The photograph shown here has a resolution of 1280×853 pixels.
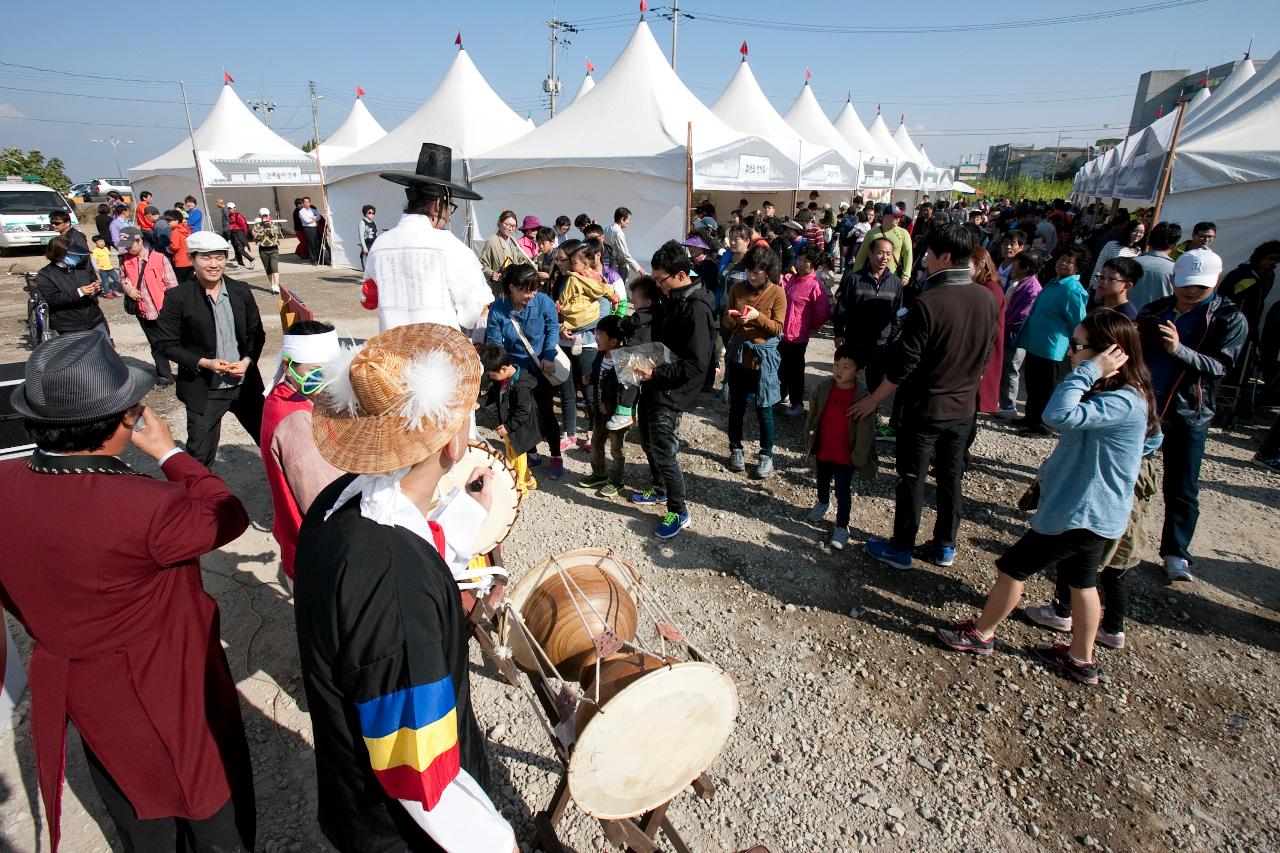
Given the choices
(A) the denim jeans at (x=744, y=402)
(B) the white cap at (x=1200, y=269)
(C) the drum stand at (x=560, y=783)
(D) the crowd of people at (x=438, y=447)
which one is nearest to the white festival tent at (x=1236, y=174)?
(D) the crowd of people at (x=438, y=447)

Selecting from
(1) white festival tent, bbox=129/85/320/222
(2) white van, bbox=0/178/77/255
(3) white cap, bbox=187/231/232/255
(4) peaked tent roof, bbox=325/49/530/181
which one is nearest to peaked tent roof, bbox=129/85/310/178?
(1) white festival tent, bbox=129/85/320/222

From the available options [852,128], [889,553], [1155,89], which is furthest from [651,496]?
[1155,89]

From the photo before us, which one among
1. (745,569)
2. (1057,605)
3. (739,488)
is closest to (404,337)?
(745,569)

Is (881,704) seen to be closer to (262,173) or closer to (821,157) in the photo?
(821,157)

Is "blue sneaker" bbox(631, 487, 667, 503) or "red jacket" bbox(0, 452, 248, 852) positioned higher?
"red jacket" bbox(0, 452, 248, 852)

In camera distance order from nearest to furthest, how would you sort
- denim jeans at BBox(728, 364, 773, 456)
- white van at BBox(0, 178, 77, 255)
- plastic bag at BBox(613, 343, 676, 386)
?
plastic bag at BBox(613, 343, 676, 386) → denim jeans at BBox(728, 364, 773, 456) → white van at BBox(0, 178, 77, 255)

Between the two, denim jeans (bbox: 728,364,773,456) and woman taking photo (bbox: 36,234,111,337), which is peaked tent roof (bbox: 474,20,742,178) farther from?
woman taking photo (bbox: 36,234,111,337)

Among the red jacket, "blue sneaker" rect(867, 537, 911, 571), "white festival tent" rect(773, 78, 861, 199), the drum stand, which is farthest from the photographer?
"white festival tent" rect(773, 78, 861, 199)

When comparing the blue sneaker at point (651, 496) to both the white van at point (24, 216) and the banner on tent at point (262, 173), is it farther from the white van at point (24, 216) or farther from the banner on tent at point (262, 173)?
the white van at point (24, 216)

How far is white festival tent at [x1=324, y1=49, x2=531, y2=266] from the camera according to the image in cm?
1459

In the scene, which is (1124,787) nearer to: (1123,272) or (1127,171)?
(1123,272)

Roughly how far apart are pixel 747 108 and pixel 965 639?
1827cm

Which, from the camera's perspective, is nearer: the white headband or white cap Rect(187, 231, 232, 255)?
the white headband

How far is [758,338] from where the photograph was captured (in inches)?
200
